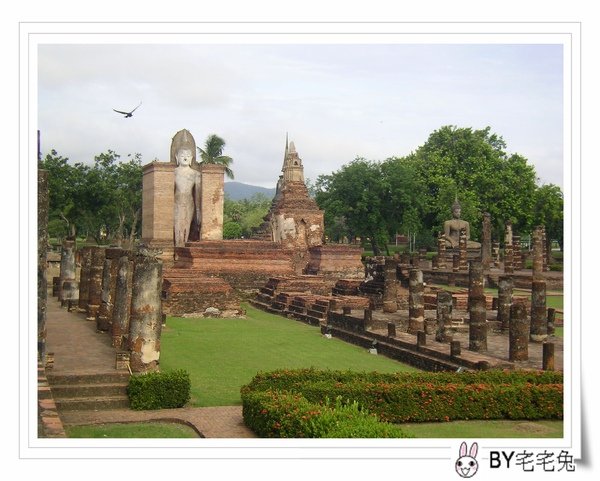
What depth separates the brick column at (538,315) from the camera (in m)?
19.9

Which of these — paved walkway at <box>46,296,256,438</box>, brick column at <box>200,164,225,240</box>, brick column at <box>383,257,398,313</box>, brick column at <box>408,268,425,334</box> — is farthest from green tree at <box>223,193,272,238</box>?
paved walkway at <box>46,296,256,438</box>

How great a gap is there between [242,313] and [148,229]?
32.9 ft

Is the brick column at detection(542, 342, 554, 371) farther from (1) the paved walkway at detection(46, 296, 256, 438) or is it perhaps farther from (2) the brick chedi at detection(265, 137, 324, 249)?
(2) the brick chedi at detection(265, 137, 324, 249)

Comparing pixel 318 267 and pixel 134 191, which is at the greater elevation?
pixel 134 191

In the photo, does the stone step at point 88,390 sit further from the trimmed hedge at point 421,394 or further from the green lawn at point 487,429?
the green lawn at point 487,429

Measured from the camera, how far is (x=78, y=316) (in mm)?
24375

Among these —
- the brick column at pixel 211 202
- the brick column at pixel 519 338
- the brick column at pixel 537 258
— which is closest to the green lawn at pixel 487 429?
the brick column at pixel 519 338

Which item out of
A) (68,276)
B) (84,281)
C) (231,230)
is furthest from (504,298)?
(231,230)

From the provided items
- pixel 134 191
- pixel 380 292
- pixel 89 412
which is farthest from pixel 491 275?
pixel 89 412

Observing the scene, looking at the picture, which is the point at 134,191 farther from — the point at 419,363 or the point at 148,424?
the point at 148,424

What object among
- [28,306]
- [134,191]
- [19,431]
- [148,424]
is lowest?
[148,424]
